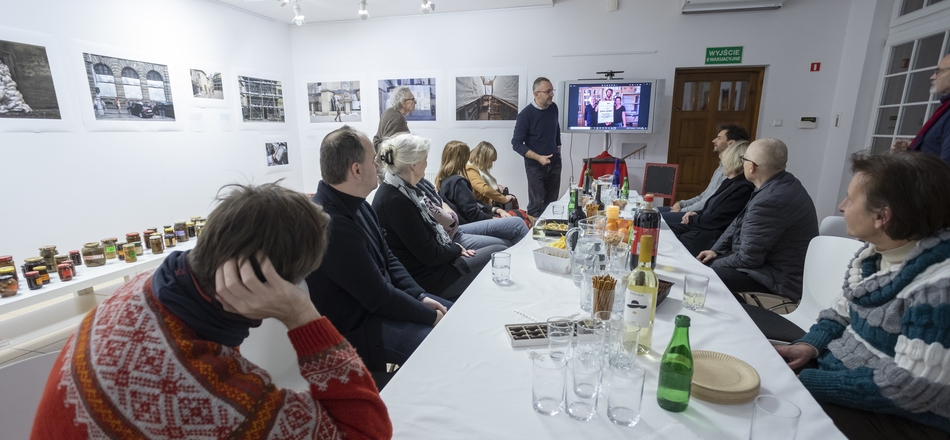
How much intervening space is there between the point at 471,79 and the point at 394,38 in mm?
1218

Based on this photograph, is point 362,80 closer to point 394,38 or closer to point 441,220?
point 394,38

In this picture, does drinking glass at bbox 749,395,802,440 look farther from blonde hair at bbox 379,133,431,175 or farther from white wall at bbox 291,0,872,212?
white wall at bbox 291,0,872,212

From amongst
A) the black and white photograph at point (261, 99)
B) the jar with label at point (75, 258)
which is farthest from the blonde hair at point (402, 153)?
the black and white photograph at point (261, 99)

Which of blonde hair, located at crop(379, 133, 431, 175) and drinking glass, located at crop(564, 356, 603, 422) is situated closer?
drinking glass, located at crop(564, 356, 603, 422)

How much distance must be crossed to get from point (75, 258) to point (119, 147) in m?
1.85

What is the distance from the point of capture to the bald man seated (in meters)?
2.15

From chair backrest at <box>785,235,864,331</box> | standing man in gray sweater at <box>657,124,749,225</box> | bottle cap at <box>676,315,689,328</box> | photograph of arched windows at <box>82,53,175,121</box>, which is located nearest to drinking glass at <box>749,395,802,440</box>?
bottle cap at <box>676,315,689,328</box>

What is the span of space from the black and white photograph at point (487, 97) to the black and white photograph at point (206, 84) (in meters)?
2.82

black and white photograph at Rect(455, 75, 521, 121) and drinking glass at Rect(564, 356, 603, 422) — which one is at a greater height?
black and white photograph at Rect(455, 75, 521, 121)

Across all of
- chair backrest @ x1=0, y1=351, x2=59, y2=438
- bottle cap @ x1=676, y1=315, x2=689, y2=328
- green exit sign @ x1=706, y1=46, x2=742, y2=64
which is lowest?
chair backrest @ x1=0, y1=351, x2=59, y2=438

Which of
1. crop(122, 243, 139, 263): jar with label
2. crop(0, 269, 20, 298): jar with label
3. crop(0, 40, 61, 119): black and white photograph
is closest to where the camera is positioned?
crop(0, 269, 20, 298): jar with label

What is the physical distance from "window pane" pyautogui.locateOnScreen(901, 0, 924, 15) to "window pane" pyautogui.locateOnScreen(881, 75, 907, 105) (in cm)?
61

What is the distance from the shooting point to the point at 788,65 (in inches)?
193

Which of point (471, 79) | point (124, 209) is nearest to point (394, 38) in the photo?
point (471, 79)
